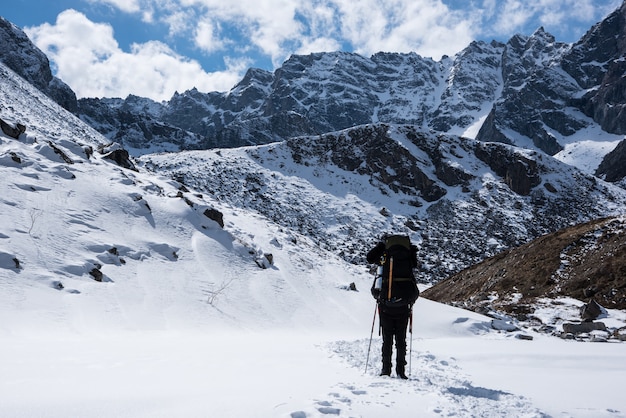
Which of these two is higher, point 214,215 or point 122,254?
point 214,215

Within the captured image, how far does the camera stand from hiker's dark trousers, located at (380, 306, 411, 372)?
5.93 meters

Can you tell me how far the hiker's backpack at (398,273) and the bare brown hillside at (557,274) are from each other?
13364mm

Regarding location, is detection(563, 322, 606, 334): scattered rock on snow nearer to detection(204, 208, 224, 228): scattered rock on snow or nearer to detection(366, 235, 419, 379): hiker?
detection(366, 235, 419, 379): hiker

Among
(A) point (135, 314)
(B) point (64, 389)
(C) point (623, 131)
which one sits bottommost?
(B) point (64, 389)

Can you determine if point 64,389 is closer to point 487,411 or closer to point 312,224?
point 487,411

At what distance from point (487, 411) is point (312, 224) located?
51.1 m

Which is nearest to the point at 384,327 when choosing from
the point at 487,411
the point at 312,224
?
the point at 487,411

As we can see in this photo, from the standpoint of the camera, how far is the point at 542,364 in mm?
6551

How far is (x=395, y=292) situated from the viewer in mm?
6145

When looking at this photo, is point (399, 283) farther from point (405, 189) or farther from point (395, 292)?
point (405, 189)

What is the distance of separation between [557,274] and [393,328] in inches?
828

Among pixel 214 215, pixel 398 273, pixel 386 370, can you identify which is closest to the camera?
pixel 386 370

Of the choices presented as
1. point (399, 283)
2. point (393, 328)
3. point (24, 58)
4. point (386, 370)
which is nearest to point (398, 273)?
point (399, 283)

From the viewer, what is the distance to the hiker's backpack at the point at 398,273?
612 centimetres
